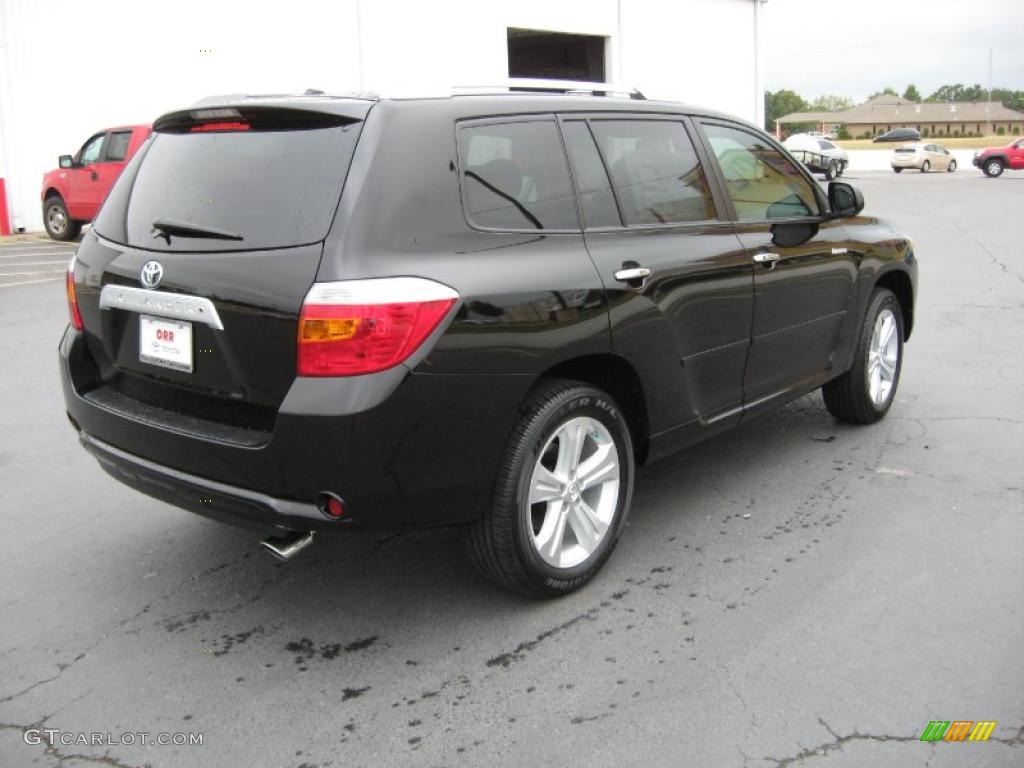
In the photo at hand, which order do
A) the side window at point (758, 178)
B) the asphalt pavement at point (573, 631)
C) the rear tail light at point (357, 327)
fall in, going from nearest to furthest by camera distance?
the asphalt pavement at point (573, 631)
the rear tail light at point (357, 327)
the side window at point (758, 178)

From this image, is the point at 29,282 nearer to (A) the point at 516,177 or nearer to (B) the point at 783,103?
(A) the point at 516,177

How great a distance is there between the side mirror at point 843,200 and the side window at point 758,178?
0.12m

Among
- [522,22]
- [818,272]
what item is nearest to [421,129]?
[818,272]

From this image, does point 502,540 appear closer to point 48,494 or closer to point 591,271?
point 591,271

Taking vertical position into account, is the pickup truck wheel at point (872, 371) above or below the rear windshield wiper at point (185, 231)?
below

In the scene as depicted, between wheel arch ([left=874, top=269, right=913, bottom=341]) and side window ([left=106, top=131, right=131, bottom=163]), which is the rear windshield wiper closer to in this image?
wheel arch ([left=874, top=269, right=913, bottom=341])

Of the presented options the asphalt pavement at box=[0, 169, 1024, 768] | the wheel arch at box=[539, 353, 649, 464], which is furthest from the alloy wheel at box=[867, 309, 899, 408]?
the wheel arch at box=[539, 353, 649, 464]

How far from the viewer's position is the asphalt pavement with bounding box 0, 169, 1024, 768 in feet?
9.39

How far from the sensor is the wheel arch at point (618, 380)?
3.62 metres

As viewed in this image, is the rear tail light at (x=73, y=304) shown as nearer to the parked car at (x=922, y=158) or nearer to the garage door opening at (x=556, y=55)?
the garage door opening at (x=556, y=55)

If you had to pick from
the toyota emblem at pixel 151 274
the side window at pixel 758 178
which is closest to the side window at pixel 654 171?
the side window at pixel 758 178

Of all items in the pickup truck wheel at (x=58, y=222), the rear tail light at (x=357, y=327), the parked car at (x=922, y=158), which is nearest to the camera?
the rear tail light at (x=357, y=327)

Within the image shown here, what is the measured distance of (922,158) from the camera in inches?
1790

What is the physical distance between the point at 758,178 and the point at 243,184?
101 inches
